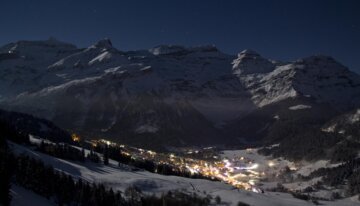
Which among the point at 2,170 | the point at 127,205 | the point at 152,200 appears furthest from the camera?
the point at 152,200

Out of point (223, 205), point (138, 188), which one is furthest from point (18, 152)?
point (223, 205)

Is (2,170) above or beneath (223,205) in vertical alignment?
above

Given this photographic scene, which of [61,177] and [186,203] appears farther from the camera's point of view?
[186,203]

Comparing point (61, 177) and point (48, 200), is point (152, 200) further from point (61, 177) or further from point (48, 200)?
point (48, 200)

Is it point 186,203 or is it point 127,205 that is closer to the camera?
point 127,205

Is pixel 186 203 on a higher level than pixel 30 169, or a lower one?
lower

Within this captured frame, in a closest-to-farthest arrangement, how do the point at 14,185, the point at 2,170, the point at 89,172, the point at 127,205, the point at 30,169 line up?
the point at 2,170 → the point at 14,185 → the point at 30,169 → the point at 127,205 → the point at 89,172

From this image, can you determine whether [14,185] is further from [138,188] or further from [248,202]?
[248,202]

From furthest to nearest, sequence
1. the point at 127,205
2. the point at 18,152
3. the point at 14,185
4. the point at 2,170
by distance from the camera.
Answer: the point at 18,152, the point at 127,205, the point at 14,185, the point at 2,170

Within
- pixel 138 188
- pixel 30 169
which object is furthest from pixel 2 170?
pixel 138 188
